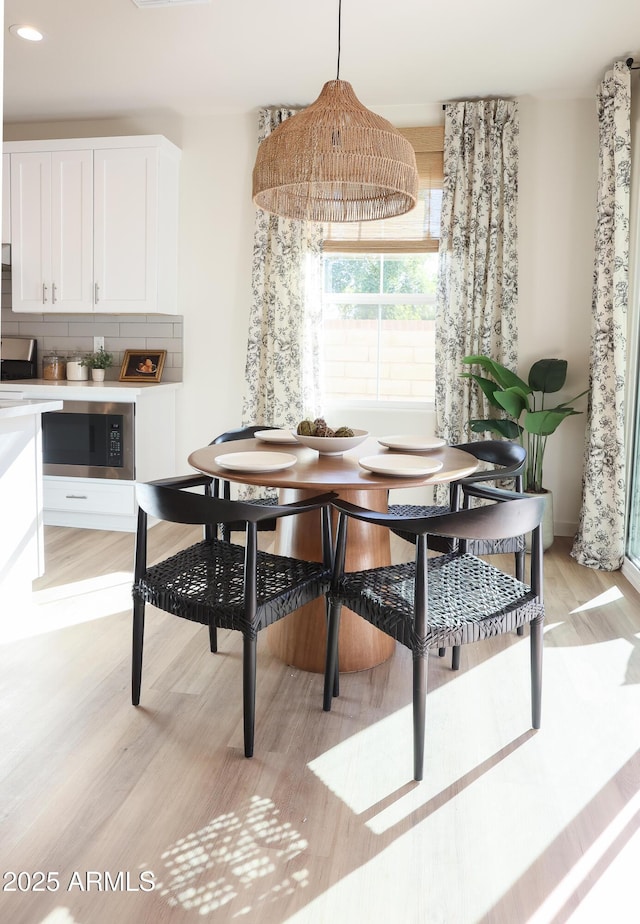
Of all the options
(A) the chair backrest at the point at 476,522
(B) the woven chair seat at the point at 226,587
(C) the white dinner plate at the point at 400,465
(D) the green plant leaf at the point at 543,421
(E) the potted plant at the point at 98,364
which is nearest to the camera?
(A) the chair backrest at the point at 476,522

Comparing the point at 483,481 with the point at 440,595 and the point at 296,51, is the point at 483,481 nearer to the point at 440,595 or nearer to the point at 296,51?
the point at 440,595

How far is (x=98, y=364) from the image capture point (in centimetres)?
477

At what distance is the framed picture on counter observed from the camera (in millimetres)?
4801

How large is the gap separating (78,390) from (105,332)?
79 cm

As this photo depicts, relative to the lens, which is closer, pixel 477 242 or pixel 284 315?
pixel 477 242

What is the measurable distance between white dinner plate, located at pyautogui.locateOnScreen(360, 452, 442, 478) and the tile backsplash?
2762 millimetres

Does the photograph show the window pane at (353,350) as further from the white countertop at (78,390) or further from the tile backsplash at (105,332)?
the white countertop at (78,390)

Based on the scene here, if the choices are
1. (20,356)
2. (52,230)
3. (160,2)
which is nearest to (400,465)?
(160,2)

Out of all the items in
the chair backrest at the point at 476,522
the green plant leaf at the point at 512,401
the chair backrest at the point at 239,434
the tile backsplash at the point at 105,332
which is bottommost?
the chair backrest at the point at 476,522

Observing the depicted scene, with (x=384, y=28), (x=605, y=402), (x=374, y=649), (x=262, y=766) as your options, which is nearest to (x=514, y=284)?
(x=605, y=402)

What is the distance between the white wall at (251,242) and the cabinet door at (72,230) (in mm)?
492

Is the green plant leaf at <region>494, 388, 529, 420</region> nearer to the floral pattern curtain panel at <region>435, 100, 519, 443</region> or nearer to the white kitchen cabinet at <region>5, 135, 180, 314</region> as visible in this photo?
the floral pattern curtain panel at <region>435, 100, 519, 443</region>

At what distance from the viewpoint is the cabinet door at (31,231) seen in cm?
457

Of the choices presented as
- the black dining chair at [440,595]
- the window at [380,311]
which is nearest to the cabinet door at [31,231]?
the window at [380,311]
